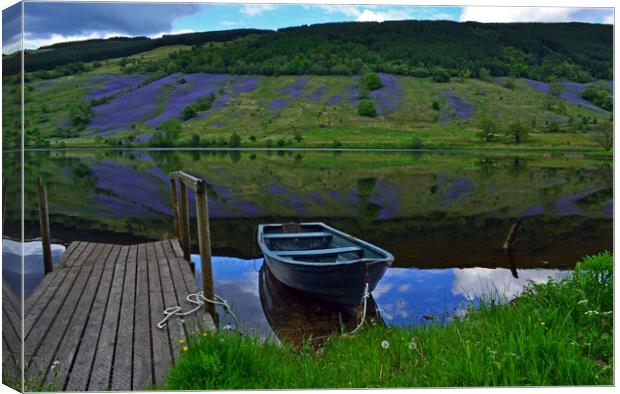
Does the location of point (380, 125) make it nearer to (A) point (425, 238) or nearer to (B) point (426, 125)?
(B) point (426, 125)

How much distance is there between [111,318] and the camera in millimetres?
5484

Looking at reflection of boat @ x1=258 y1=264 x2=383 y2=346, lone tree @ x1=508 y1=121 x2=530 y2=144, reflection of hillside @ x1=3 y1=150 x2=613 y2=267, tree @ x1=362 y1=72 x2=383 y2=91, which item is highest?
tree @ x1=362 y1=72 x2=383 y2=91

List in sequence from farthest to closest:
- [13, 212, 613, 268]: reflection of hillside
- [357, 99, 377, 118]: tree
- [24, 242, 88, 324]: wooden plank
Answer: [13, 212, 613, 268]: reflection of hillside < [357, 99, 377, 118]: tree < [24, 242, 88, 324]: wooden plank

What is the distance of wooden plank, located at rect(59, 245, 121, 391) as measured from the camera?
400cm

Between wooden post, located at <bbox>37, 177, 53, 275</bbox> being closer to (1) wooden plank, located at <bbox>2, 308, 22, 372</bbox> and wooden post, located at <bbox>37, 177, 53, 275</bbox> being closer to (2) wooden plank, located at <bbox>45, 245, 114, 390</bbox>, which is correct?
(2) wooden plank, located at <bbox>45, 245, 114, 390</bbox>

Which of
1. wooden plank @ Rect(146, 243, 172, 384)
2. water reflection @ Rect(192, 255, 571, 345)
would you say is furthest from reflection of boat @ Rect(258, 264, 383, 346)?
wooden plank @ Rect(146, 243, 172, 384)

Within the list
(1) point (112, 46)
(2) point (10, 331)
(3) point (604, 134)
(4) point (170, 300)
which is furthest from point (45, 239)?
(3) point (604, 134)

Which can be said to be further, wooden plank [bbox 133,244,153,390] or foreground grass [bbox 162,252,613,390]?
wooden plank [bbox 133,244,153,390]

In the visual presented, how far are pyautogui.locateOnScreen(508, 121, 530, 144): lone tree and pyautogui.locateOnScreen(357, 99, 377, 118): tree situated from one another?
8.39 feet

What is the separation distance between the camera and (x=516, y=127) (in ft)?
35.2

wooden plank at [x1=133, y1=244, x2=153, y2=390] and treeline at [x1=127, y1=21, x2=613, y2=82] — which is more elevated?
treeline at [x1=127, y1=21, x2=613, y2=82]

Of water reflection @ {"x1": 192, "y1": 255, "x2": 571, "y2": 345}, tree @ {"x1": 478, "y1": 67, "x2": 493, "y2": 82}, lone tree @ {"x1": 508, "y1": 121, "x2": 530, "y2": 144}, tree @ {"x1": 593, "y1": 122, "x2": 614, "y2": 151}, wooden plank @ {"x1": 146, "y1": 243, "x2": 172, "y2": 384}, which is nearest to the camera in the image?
wooden plank @ {"x1": 146, "y1": 243, "x2": 172, "y2": 384}

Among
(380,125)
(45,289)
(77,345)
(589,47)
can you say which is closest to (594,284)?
(589,47)

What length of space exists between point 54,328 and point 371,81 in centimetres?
549
